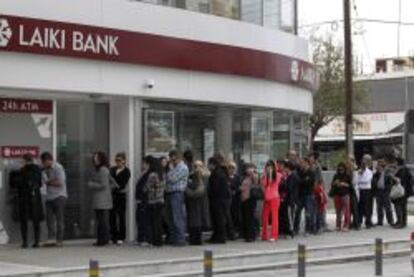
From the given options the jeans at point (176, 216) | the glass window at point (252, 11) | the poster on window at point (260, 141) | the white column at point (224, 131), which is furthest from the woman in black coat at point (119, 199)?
the glass window at point (252, 11)

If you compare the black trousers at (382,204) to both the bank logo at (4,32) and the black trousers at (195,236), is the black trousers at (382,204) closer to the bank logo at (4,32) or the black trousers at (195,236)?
the black trousers at (195,236)

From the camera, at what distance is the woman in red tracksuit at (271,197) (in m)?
19.8

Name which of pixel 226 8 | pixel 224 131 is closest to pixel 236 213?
pixel 224 131

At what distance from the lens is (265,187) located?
65.0 ft

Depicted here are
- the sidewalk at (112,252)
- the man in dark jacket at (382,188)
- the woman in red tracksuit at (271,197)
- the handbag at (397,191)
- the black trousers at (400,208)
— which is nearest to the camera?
the sidewalk at (112,252)

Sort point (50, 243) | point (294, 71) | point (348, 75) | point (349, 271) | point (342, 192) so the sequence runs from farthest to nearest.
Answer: point (348, 75)
point (294, 71)
point (342, 192)
point (50, 243)
point (349, 271)

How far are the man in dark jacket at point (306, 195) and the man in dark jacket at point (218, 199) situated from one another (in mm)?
2702

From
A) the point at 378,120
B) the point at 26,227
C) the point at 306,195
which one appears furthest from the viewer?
the point at 378,120

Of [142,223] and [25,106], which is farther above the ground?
[25,106]

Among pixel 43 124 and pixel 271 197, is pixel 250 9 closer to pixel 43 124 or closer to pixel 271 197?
pixel 271 197

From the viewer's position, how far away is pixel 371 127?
57531mm

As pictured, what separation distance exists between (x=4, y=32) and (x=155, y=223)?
178 inches

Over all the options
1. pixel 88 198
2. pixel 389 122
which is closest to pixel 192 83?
pixel 88 198

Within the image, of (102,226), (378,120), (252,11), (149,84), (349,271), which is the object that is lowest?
(349,271)
